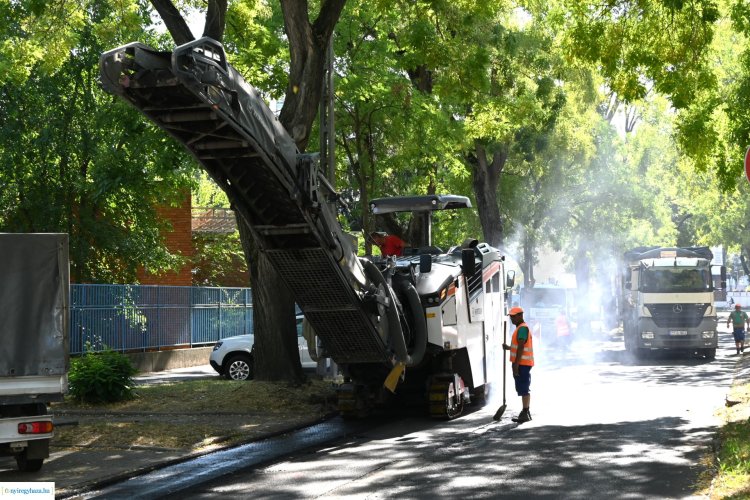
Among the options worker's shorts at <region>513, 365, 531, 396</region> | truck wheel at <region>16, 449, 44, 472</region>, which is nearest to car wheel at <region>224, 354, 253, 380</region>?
worker's shorts at <region>513, 365, 531, 396</region>

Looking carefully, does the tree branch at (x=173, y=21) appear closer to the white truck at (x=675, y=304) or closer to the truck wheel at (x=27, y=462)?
the truck wheel at (x=27, y=462)

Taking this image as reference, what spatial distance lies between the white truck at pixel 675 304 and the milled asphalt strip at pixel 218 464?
16.7m

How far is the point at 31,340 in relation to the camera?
11.6 metres

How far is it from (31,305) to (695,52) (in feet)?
36.3

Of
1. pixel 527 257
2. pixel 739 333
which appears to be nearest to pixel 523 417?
pixel 739 333

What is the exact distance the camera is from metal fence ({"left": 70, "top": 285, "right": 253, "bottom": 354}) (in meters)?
26.6

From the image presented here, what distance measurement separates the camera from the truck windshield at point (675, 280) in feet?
101

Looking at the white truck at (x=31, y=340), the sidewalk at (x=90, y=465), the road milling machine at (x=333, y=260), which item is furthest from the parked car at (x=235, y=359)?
the white truck at (x=31, y=340)

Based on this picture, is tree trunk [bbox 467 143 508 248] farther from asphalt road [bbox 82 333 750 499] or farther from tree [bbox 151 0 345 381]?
tree [bbox 151 0 345 381]

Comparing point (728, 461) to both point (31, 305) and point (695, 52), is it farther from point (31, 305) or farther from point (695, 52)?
point (695, 52)

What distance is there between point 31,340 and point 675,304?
73.3 ft

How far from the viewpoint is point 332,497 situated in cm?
992

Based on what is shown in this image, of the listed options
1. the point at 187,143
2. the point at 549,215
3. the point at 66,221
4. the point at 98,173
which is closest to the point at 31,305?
the point at 187,143

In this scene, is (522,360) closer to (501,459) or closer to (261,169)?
(501,459)
